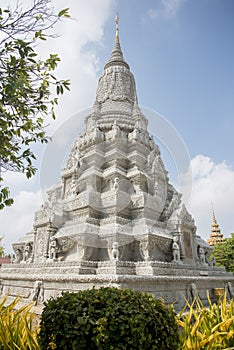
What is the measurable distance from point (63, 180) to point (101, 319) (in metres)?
Answer: 12.9

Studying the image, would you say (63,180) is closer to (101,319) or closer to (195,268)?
(195,268)

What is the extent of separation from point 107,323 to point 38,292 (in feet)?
25.2

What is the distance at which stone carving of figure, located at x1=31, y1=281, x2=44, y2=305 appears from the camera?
31.8 ft

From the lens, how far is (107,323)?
335cm

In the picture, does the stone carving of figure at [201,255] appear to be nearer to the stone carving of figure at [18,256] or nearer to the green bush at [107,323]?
the stone carving of figure at [18,256]

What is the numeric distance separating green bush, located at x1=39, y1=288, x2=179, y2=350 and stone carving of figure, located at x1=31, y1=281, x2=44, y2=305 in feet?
21.7

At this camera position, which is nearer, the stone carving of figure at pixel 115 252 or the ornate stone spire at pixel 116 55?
the stone carving of figure at pixel 115 252

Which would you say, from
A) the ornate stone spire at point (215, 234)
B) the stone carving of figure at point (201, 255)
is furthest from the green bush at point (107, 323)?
the ornate stone spire at point (215, 234)

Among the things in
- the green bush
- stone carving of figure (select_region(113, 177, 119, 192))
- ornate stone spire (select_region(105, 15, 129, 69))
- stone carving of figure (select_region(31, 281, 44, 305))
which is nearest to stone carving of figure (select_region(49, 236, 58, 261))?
stone carving of figure (select_region(31, 281, 44, 305))

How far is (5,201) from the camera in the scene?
526 cm

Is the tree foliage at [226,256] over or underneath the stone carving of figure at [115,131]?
underneath

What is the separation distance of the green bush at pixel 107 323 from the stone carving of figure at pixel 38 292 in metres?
6.62

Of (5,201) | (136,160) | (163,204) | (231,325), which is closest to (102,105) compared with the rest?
(136,160)

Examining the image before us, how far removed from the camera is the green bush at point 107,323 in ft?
10.7
